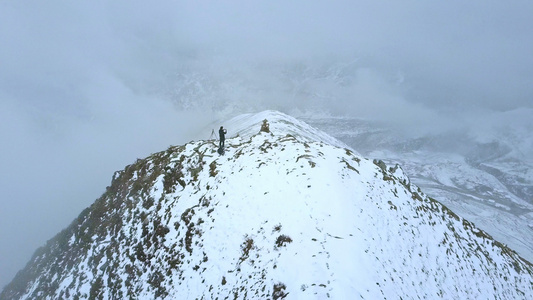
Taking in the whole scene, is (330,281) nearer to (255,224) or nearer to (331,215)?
(331,215)

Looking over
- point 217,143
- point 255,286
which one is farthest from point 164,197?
point 255,286

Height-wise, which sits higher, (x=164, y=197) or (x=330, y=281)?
(x=164, y=197)

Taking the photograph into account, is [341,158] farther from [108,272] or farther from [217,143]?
[108,272]

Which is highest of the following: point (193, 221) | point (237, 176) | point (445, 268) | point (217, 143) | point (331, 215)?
point (217, 143)

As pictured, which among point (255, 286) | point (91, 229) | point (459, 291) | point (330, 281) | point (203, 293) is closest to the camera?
point (330, 281)

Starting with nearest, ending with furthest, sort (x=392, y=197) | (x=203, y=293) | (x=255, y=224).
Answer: (x=203, y=293), (x=255, y=224), (x=392, y=197)

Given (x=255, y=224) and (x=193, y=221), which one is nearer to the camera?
(x=255, y=224)
